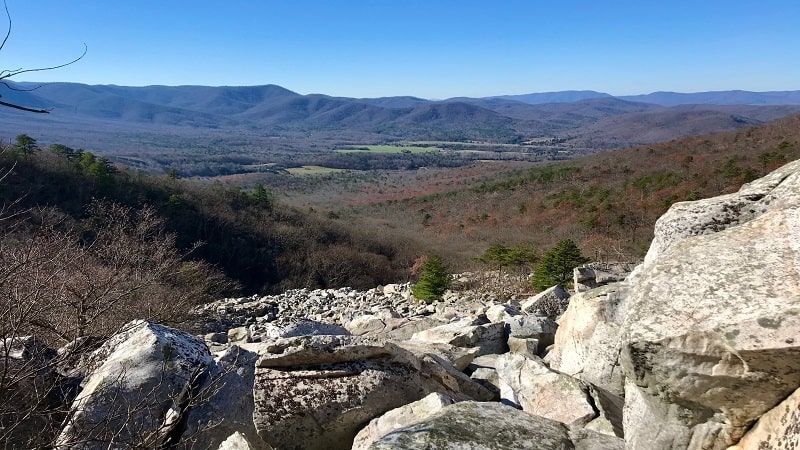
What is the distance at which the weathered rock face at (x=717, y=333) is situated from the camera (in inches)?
110

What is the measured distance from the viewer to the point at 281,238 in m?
34.5

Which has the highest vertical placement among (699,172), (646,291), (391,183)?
(646,291)

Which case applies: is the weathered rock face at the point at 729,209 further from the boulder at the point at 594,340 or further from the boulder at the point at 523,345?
the boulder at the point at 523,345

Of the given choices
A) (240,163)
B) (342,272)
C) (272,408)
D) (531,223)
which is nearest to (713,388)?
(272,408)

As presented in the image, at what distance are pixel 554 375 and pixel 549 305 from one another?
20.8 ft

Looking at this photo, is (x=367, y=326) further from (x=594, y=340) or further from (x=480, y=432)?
(x=480, y=432)

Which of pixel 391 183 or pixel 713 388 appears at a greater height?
pixel 713 388

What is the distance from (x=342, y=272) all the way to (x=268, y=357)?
80.4 ft

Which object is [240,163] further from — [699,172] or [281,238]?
[699,172]

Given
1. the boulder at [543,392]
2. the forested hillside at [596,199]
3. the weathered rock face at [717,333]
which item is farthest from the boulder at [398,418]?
the forested hillside at [596,199]

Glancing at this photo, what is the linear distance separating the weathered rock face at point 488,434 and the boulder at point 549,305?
24.7 feet

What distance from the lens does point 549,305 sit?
38.5 feet

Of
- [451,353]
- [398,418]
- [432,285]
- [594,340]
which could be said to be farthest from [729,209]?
[432,285]

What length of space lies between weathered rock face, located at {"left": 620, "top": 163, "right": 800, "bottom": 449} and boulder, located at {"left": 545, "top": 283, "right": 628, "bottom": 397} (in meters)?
2.48
